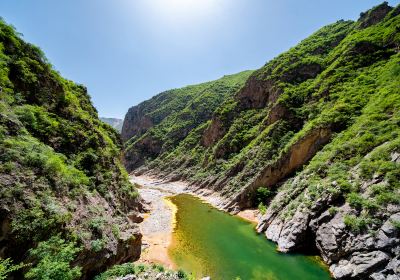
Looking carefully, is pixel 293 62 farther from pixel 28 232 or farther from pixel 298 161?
pixel 28 232

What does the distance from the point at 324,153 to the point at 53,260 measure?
108 ft

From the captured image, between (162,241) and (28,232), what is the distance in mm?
17018

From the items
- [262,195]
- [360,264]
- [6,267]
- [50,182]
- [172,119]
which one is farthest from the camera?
[172,119]

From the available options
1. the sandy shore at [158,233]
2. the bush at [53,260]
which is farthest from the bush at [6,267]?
the sandy shore at [158,233]

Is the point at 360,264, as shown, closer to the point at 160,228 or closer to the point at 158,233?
the point at 158,233

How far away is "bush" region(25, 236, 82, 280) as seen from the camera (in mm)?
11993

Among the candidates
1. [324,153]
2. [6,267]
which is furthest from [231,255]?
[324,153]

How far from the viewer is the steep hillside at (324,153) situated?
19.8 meters

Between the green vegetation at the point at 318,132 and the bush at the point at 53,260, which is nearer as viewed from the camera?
the bush at the point at 53,260

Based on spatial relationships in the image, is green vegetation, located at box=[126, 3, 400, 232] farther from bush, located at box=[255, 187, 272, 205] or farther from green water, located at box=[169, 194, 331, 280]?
green water, located at box=[169, 194, 331, 280]

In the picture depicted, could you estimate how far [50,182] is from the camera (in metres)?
16.5

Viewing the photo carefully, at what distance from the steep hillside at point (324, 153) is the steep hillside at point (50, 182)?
17.5 metres

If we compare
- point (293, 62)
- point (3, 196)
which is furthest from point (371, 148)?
point (293, 62)

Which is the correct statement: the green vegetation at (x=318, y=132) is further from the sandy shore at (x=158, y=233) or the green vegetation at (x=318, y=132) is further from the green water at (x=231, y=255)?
the sandy shore at (x=158, y=233)
